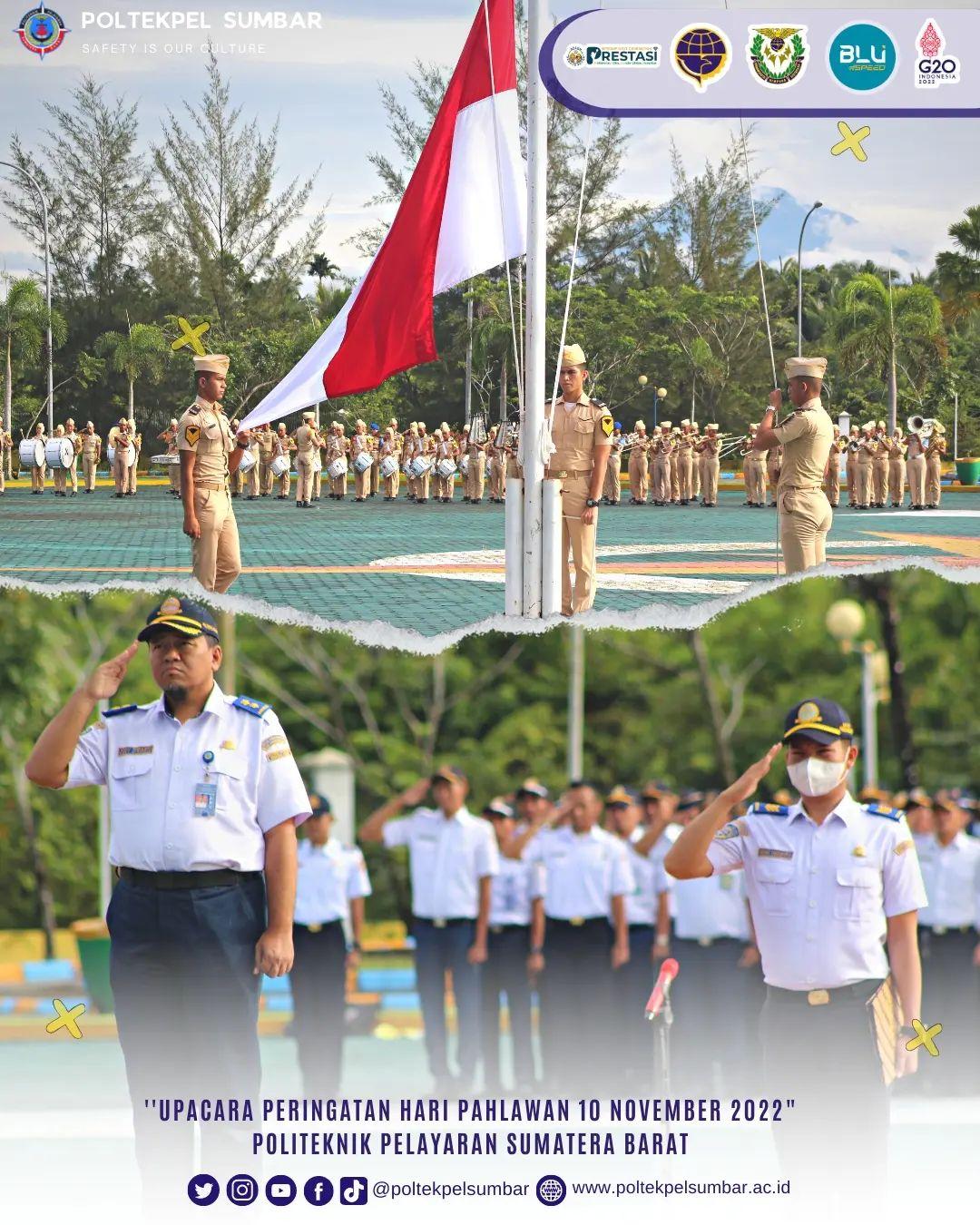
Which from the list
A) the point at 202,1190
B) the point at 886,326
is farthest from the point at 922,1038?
the point at 886,326

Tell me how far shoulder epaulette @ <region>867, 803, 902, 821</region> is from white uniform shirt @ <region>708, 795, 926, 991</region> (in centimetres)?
1

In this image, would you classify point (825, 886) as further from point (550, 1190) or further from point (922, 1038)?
point (550, 1190)

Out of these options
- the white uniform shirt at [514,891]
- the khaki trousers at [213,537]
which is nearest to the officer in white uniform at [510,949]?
the white uniform shirt at [514,891]

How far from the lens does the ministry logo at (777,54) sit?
262 inches

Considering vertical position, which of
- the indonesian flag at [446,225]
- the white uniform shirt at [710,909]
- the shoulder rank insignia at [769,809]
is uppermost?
the indonesian flag at [446,225]

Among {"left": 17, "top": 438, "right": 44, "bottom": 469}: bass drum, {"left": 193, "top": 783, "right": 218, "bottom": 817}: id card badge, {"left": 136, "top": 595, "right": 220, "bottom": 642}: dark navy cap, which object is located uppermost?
{"left": 17, "top": 438, "right": 44, "bottom": 469}: bass drum

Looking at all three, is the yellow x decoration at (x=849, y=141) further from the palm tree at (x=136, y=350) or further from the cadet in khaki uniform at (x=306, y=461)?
the cadet in khaki uniform at (x=306, y=461)

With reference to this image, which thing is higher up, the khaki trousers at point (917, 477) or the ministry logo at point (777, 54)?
the ministry logo at point (777, 54)

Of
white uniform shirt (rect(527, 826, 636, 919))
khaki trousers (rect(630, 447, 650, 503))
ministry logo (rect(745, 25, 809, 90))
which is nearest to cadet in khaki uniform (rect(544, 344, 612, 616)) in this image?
ministry logo (rect(745, 25, 809, 90))

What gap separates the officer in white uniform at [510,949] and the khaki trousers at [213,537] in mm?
4499

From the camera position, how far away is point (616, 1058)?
13.3ft

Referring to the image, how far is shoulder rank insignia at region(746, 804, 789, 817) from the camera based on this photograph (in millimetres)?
4105

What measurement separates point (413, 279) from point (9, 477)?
28433 mm

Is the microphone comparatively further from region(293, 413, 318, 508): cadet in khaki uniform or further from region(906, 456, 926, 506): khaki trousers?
region(906, 456, 926, 506): khaki trousers
